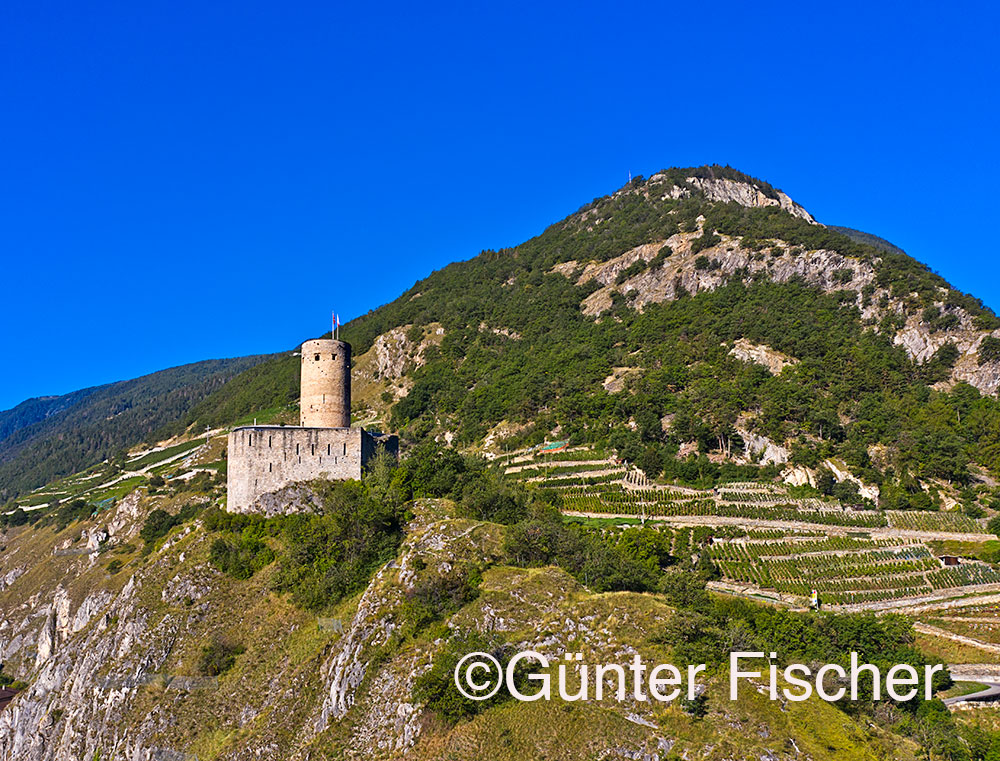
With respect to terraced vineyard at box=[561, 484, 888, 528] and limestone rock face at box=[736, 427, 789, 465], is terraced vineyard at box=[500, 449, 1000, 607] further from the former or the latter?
limestone rock face at box=[736, 427, 789, 465]

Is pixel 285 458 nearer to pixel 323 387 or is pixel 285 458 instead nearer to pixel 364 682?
pixel 323 387

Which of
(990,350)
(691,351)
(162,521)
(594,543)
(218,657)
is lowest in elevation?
(218,657)

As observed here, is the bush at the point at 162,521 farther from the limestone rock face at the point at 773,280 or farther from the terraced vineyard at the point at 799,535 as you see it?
the limestone rock face at the point at 773,280

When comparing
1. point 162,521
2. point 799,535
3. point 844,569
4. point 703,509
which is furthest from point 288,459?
point 162,521

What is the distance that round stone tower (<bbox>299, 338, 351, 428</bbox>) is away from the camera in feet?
141

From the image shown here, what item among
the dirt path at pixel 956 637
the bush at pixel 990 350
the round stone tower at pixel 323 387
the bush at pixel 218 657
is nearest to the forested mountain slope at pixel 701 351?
the bush at pixel 990 350

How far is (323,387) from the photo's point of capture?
43219mm

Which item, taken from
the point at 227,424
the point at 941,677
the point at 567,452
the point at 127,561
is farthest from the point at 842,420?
the point at 227,424

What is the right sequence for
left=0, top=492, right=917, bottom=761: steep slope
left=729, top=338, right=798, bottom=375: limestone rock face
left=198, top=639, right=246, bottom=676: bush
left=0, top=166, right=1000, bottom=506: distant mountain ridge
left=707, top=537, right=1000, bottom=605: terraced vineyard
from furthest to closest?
1. left=729, top=338, right=798, bottom=375: limestone rock face
2. left=0, top=166, right=1000, bottom=506: distant mountain ridge
3. left=707, top=537, right=1000, bottom=605: terraced vineyard
4. left=198, top=639, right=246, bottom=676: bush
5. left=0, top=492, right=917, bottom=761: steep slope

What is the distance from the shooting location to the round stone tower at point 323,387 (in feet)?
141

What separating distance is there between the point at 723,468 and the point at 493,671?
189 feet

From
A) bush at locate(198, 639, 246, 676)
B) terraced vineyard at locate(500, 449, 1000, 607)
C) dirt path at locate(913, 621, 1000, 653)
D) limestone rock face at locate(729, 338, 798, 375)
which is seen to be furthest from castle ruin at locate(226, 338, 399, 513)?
limestone rock face at locate(729, 338, 798, 375)

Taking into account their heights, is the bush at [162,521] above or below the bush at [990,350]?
below

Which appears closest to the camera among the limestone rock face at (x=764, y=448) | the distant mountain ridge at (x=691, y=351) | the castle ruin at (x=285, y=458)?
the castle ruin at (x=285, y=458)
